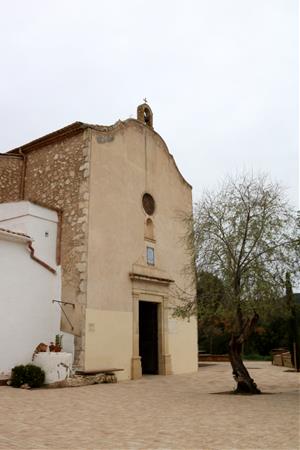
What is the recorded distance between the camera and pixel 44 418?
6.82 meters

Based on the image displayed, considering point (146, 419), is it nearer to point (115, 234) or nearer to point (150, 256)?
point (115, 234)

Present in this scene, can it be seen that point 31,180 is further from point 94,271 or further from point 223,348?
point 223,348

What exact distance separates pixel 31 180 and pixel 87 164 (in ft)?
8.45

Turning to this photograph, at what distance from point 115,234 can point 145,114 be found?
5547 mm

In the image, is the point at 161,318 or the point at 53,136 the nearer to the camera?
the point at 53,136

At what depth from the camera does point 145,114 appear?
57.6 ft

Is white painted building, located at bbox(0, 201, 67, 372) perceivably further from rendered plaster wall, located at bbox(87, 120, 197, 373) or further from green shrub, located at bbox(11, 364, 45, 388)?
rendered plaster wall, located at bbox(87, 120, 197, 373)

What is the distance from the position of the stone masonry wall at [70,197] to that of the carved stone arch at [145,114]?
372 centimetres

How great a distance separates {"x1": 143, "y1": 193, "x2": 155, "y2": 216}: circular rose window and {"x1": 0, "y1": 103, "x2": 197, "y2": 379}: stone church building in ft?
0.12

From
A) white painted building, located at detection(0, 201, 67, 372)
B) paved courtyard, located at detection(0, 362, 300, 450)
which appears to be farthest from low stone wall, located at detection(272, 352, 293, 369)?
white painted building, located at detection(0, 201, 67, 372)

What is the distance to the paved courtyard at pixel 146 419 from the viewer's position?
5.25m

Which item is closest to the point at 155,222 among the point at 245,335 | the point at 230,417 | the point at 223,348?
the point at 245,335

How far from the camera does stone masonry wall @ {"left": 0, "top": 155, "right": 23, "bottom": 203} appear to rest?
50.1 ft

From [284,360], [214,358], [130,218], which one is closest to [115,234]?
[130,218]
